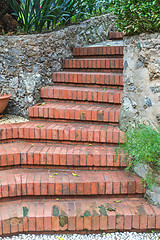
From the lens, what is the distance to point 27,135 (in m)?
3.29

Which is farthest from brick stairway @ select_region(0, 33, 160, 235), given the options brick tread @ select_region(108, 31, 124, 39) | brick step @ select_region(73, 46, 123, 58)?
brick tread @ select_region(108, 31, 124, 39)

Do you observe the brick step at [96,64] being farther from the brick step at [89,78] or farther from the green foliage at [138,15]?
the green foliage at [138,15]

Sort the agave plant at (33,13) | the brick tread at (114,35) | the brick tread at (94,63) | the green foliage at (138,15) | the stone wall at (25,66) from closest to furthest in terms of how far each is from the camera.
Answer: the green foliage at (138,15) < the stone wall at (25,66) < the agave plant at (33,13) < the brick tread at (94,63) < the brick tread at (114,35)

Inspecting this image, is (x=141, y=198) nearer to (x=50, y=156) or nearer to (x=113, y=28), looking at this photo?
(x=50, y=156)

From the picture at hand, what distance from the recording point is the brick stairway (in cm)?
250

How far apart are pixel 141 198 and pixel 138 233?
1.25 feet

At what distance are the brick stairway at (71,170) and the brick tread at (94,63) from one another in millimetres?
361

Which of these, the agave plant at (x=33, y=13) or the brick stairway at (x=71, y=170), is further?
the agave plant at (x=33, y=13)

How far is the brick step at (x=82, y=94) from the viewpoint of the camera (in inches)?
138

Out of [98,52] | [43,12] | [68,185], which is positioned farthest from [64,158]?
[43,12]

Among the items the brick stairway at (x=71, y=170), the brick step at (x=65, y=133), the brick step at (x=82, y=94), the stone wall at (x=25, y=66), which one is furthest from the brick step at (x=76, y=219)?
the stone wall at (x=25, y=66)

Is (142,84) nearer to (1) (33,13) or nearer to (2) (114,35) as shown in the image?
(1) (33,13)

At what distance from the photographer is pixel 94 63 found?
14.0ft

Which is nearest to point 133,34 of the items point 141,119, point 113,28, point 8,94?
point 141,119
